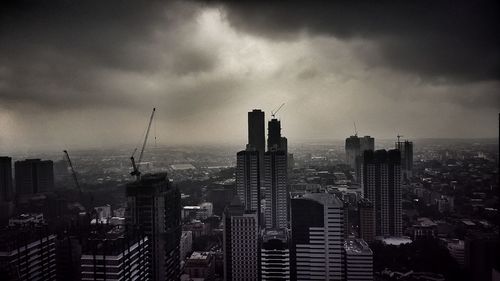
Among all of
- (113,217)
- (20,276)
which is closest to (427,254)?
(113,217)

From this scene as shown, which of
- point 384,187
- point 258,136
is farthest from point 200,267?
point 384,187

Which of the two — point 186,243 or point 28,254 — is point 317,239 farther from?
point 28,254

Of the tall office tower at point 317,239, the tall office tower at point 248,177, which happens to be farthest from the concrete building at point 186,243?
the tall office tower at point 317,239

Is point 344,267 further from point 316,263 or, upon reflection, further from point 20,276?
point 20,276

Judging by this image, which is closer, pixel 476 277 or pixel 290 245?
pixel 476 277

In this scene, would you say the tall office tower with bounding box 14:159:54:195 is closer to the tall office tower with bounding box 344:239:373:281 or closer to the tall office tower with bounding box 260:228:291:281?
the tall office tower with bounding box 260:228:291:281
